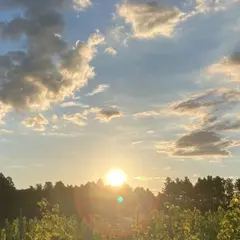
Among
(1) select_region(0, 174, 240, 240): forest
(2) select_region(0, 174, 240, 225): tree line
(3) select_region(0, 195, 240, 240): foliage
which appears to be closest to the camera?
(3) select_region(0, 195, 240, 240): foliage

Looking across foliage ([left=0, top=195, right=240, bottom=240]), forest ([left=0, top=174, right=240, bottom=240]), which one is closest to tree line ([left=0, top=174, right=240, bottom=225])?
forest ([left=0, top=174, right=240, bottom=240])

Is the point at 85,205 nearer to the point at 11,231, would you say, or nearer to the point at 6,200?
the point at 6,200

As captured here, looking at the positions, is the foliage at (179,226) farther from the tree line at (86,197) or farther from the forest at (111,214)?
the tree line at (86,197)

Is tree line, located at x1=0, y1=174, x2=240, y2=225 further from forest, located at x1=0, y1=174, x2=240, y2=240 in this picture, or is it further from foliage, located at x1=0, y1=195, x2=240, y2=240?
foliage, located at x1=0, y1=195, x2=240, y2=240

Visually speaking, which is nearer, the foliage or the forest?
the foliage

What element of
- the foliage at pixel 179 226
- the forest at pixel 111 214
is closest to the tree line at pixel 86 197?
the forest at pixel 111 214

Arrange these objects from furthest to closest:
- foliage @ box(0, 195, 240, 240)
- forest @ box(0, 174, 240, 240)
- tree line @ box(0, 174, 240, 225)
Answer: tree line @ box(0, 174, 240, 225)
forest @ box(0, 174, 240, 240)
foliage @ box(0, 195, 240, 240)

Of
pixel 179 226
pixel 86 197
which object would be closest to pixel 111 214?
pixel 86 197

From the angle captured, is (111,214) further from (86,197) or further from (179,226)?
(179,226)

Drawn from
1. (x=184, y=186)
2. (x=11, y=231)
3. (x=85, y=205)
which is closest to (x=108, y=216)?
(x=85, y=205)

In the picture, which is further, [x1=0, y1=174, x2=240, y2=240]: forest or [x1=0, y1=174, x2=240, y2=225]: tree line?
[x1=0, y1=174, x2=240, y2=225]: tree line

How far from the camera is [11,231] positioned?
191ft

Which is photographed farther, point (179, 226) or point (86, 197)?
point (86, 197)

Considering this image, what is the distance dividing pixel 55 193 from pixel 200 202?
63.8m
